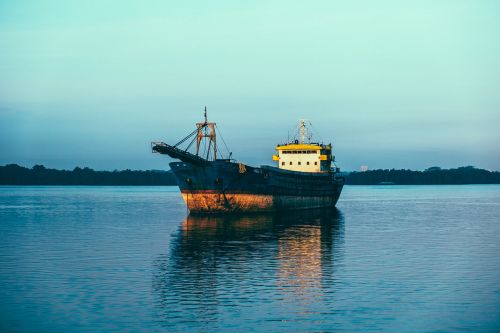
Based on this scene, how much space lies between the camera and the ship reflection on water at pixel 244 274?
20125 millimetres

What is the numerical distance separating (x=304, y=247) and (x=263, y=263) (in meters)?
7.65

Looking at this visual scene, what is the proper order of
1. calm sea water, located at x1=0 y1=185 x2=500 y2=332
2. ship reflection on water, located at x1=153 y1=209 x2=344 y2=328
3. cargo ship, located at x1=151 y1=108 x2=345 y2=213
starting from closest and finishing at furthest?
1. calm sea water, located at x1=0 y1=185 x2=500 y2=332
2. ship reflection on water, located at x1=153 y1=209 x2=344 y2=328
3. cargo ship, located at x1=151 y1=108 x2=345 y2=213

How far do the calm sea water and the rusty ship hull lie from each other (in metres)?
11.3

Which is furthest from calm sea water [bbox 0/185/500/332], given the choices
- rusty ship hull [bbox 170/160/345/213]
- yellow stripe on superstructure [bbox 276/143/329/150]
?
yellow stripe on superstructure [bbox 276/143/329/150]

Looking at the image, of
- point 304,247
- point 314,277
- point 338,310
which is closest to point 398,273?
point 314,277

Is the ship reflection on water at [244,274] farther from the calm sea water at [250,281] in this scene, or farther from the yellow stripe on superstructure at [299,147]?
the yellow stripe on superstructure at [299,147]

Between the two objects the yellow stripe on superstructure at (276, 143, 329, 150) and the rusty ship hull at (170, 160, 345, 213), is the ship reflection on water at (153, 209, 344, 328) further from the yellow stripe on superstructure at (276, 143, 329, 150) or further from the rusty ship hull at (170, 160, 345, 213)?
the yellow stripe on superstructure at (276, 143, 329, 150)

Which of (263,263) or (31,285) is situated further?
(263,263)

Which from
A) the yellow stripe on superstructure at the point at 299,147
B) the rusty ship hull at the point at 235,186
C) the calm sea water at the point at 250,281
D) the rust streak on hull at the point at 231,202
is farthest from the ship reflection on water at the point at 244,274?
the yellow stripe on superstructure at the point at 299,147

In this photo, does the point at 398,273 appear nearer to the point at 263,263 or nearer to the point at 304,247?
the point at 263,263

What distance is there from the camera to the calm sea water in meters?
18.9

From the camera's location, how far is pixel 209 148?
60281mm

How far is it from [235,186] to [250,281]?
34.3 meters

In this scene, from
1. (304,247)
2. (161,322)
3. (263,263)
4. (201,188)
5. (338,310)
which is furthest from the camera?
(201,188)
